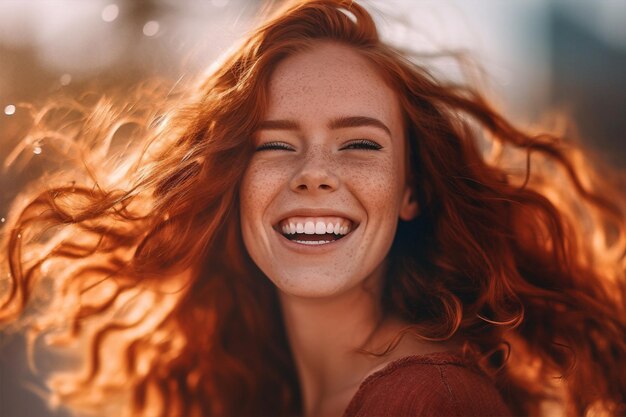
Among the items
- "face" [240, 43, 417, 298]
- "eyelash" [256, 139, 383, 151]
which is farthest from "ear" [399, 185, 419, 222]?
"eyelash" [256, 139, 383, 151]

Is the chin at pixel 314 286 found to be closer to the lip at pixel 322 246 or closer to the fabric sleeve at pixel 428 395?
the lip at pixel 322 246

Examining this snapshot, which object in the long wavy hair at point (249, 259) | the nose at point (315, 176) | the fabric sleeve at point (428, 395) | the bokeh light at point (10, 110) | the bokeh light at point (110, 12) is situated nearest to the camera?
the fabric sleeve at point (428, 395)

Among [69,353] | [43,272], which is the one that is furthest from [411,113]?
[69,353]

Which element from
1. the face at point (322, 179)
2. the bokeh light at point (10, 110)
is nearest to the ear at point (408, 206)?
the face at point (322, 179)

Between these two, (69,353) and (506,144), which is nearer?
(506,144)

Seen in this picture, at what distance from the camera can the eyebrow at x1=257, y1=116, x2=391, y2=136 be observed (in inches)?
81.7

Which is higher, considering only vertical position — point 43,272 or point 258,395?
point 43,272

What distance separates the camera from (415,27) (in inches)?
Result: 102

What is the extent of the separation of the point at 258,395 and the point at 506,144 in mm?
1423

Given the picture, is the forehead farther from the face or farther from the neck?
the neck

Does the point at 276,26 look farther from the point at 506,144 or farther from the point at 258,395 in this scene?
the point at 258,395

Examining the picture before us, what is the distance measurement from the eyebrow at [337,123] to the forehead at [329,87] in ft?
0.05

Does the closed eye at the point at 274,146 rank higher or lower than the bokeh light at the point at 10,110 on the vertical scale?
higher

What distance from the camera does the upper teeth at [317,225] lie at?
81.7 inches
